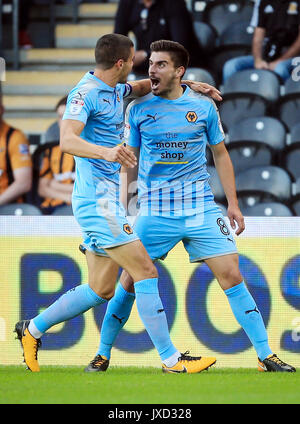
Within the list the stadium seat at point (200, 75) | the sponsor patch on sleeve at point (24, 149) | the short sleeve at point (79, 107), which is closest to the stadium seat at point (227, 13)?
the stadium seat at point (200, 75)

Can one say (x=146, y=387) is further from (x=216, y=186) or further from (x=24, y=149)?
(x=24, y=149)

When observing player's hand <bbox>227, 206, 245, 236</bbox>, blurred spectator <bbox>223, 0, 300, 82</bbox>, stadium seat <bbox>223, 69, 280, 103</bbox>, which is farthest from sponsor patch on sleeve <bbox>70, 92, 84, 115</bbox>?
blurred spectator <bbox>223, 0, 300, 82</bbox>

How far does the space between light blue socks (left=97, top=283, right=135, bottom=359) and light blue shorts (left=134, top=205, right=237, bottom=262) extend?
27cm

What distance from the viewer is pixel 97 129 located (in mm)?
4523

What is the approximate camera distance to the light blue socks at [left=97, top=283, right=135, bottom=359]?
4727 millimetres

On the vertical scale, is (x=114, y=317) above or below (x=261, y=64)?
below

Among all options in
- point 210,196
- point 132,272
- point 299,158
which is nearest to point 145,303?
point 132,272

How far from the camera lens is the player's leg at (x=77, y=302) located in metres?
4.54

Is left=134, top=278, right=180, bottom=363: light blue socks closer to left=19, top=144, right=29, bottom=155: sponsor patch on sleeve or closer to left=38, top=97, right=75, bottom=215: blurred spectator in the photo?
left=38, top=97, right=75, bottom=215: blurred spectator

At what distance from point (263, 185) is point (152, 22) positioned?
1998 mm

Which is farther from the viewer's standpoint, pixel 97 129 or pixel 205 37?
pixel 205 37

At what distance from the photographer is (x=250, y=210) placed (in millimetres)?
7082

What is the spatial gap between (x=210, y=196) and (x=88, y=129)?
801mm

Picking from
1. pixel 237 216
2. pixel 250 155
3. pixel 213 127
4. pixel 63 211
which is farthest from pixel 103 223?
pixel 250 155
